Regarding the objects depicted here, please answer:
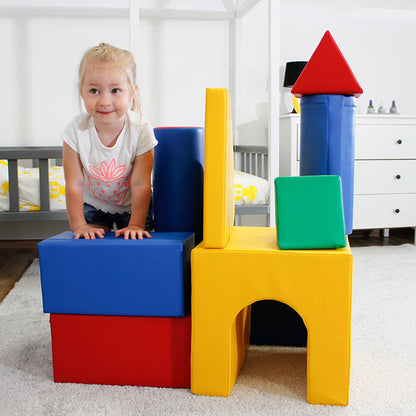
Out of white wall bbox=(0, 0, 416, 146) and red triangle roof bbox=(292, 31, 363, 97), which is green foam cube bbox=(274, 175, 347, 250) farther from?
white wall bbox=(0, 0, 416, 146)

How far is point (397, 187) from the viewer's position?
2672mm

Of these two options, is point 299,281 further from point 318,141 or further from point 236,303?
point 318,141

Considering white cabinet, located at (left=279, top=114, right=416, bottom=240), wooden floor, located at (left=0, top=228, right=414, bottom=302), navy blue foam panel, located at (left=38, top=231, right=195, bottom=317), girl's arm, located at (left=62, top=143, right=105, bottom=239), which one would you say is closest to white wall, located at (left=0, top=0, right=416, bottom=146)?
white cabinet, located at (left=279, top=114, right=416, bottom=240)

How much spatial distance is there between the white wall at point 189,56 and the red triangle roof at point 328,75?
1.73 m

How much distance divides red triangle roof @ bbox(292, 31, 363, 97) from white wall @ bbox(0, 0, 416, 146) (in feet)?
5.66

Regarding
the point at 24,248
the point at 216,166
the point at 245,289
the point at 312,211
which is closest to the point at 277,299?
the point at 245,289

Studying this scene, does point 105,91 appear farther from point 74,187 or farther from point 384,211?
point 384,211

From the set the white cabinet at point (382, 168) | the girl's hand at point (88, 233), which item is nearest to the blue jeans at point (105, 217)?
the girl's hand at point (88, 233)

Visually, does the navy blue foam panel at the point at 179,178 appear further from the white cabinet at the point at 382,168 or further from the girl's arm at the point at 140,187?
the white cabinet at the point at 382,168

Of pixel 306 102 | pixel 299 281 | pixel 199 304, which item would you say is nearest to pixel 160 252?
pixel 199 304

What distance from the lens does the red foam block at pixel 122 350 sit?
110 centimetres

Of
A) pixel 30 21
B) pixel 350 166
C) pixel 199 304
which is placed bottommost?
pixel 199 304

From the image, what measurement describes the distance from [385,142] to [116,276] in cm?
196

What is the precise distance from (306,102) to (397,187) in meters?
1.64
